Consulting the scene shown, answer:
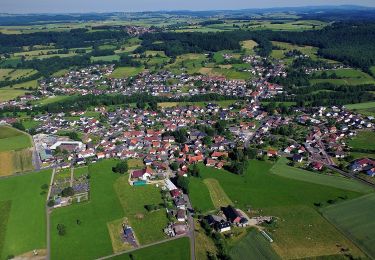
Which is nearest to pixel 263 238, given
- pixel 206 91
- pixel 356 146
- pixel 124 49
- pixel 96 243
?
pixel 96 243

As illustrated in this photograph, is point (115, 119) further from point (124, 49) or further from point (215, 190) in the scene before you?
point (124, 49)

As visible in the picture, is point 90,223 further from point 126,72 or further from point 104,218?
point 126,72

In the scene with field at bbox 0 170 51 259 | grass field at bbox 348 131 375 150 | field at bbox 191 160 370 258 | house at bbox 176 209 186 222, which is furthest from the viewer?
grass field at bbox 348 131 375 150

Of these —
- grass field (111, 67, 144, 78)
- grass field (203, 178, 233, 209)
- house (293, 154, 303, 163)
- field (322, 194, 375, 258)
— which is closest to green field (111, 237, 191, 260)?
grass field (203, 178, 233, 209)

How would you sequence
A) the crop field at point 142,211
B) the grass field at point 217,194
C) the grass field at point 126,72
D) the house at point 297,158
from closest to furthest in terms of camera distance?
1. the crop field at point 142,211
2. the grass field at point 217,194
3. the house at point 297,158
4. the grass field at point 126,72

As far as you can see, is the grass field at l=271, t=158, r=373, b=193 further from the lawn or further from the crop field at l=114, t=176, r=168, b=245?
the lawn

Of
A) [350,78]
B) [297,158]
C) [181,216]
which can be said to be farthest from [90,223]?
[350,78]

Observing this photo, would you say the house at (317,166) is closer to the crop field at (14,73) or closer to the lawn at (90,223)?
the lawn at (90,223)

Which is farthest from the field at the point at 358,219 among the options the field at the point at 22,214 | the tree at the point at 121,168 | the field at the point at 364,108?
the field at the point at 364,108
